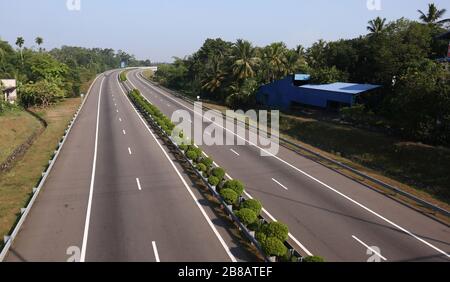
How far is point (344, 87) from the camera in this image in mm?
52938

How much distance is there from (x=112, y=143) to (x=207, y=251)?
24887mm

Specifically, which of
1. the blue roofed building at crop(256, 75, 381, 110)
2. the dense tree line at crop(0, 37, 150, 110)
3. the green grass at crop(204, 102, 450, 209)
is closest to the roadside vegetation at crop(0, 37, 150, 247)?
the dense tree line at crop(0, 37, 150, 110)

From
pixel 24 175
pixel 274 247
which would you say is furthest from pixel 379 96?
pixel 24 175

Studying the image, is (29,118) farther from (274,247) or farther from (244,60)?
(274,247)

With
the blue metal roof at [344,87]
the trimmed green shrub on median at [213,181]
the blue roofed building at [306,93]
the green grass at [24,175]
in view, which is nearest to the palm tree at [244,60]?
the blue roofed building at [306,93]

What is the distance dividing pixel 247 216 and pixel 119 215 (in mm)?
6942

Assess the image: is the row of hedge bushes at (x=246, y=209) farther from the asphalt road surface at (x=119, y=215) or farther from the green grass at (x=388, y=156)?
the green grass at (x=388, y=156)

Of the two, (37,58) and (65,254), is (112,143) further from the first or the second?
(37,58)

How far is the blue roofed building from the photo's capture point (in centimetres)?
4953

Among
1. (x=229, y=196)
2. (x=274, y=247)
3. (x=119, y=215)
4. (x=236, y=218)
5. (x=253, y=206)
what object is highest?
(x=229, y=196)

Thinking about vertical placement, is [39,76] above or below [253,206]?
above

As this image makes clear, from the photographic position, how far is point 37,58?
8206cm

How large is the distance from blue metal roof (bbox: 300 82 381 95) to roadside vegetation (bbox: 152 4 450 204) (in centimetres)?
159
